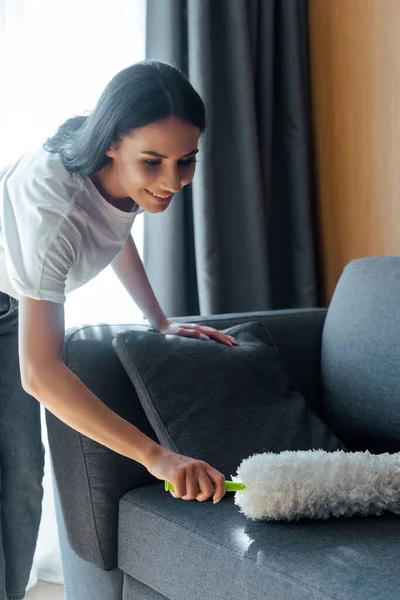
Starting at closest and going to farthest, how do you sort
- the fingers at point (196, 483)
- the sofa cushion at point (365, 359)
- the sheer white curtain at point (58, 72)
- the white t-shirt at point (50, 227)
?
1. the fingers at point (196, 483)
2. the white t-shirt at point (50, 227)
3. the sofa cushion at point (365, 359)
4. the sheer white curtain at point (58, 72)

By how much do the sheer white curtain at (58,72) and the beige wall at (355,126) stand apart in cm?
63

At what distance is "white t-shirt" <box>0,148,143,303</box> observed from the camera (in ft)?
4.22

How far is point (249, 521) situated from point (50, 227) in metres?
0.58

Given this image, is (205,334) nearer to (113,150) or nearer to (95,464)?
(95,464)

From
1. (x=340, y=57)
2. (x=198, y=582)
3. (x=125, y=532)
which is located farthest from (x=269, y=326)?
(x=340, y=57)

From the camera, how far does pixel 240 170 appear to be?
2.47 m

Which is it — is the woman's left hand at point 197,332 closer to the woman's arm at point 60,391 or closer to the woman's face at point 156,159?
the woman's face at point 156,159

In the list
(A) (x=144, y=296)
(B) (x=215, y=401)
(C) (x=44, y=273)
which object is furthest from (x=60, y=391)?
(A) (x=144, y=296)

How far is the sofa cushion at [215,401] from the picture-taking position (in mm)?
1600

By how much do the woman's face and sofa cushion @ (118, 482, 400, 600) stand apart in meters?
0.54

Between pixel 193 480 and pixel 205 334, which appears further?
pixel 205 334

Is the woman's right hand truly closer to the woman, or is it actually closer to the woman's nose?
the woman

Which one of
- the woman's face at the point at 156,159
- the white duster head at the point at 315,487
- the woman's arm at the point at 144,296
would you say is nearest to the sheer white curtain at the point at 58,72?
the woman's arm at the point at 144,296

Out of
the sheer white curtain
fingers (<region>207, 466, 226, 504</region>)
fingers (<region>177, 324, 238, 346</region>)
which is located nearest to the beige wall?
the sheer white curtain
